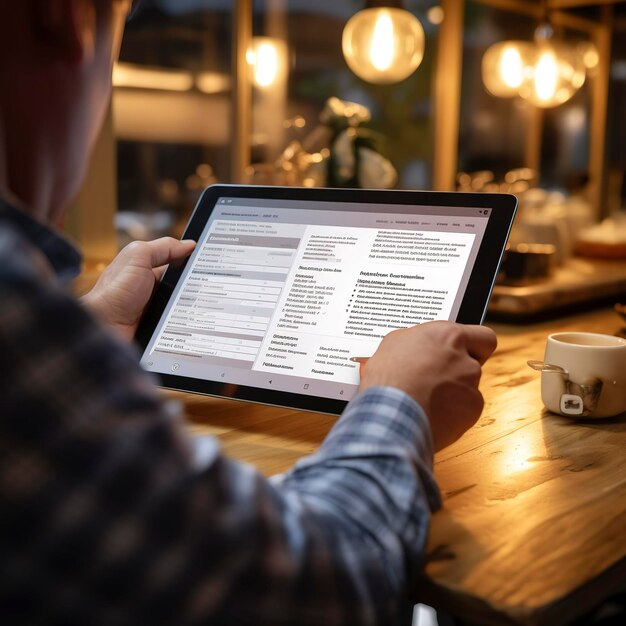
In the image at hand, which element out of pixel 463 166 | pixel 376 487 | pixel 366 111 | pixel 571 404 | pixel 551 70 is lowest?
pixel 463 166

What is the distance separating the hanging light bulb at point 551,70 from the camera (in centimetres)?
310

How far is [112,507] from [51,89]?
275 mm

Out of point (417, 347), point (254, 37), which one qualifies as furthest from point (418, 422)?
point (254, 37)

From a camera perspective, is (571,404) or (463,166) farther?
(463,166)

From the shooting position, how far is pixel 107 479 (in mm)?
428

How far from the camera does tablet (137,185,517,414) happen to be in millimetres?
953

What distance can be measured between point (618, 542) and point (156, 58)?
370cm

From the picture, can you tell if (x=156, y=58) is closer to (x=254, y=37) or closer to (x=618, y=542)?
(x=254, y=37)

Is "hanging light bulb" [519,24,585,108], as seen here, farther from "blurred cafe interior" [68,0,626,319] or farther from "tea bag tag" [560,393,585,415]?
"tea bag tag" [560,393,585,415]

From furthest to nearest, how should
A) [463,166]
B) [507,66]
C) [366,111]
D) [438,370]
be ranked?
[463,166]
[507,66]
[366,111]
[438,370]

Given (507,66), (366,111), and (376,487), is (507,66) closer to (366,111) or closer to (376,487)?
(366,111)

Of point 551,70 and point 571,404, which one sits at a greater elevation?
point 551,70

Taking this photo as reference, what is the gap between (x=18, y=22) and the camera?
0.50 meters

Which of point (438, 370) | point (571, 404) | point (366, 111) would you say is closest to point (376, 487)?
point (438, 370)
